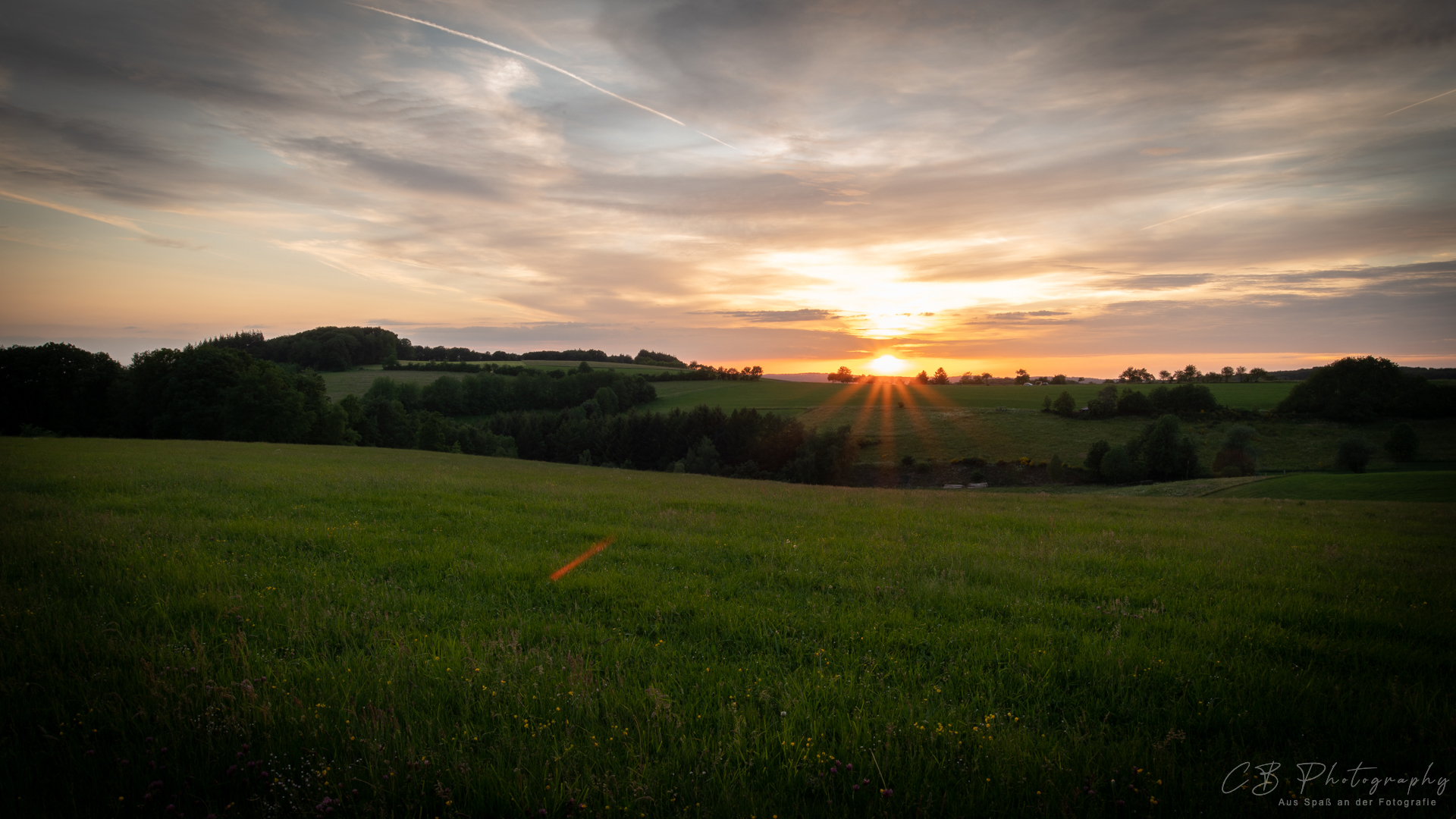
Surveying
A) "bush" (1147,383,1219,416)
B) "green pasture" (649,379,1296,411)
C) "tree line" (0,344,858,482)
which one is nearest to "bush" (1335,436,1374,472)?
"bush" (1147,383,1219,416)

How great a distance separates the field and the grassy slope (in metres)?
35.9

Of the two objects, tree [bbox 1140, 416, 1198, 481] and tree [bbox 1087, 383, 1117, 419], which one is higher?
tree [bbox 1087, 383, 1117, 419]

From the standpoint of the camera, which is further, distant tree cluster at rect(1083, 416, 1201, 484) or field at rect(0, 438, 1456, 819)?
distant tree cluster at rect(1083, 416, 1201, 484)

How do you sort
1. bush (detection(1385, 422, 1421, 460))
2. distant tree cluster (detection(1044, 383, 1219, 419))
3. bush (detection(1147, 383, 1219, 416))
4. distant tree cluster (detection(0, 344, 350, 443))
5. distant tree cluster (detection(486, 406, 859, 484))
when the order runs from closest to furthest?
1. distant tree cluster (detection(0, 344, 350, 443))
2. bush (detection(1385, 422, 1421, 460))
3. distant tree cluster (detection(486, 406, 859, 484))
4. bush (detection(1147, 383, 1219, 416))
5. distant tree cluster (detection(1044, 383, 1219, 419))

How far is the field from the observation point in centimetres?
348

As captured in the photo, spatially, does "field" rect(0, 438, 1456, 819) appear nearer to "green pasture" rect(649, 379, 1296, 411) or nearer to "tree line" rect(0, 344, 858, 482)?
"tree line" rect(0, 344, 858, 482)

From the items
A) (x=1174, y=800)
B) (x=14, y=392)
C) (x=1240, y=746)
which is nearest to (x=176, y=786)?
(x=1174, y=800)

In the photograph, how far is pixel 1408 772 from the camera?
12.4ft

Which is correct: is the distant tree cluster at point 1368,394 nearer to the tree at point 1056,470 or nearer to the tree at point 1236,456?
the tree at point 1236,456

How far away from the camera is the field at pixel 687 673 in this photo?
3.48 m

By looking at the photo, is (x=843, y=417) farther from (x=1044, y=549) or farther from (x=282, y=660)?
(x=282, y=660)

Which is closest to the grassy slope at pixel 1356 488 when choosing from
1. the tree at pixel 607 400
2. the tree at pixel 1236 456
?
the tree at pixel 1236 456

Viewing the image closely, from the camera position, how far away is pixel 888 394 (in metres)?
122

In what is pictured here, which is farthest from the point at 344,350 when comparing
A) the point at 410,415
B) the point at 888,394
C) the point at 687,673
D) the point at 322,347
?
the point at 687,673
